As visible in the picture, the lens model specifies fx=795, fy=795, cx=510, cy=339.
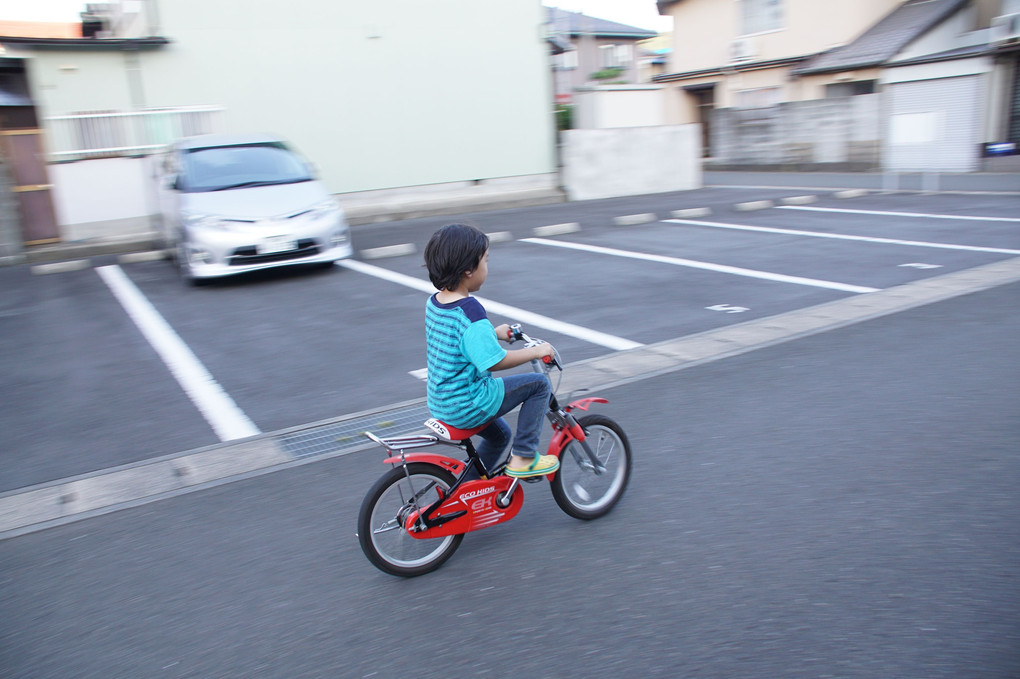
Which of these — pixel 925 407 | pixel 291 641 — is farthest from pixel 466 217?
pixel 291 641

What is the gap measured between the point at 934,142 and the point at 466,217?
42.5 feet

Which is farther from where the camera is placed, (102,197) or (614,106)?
(614,106)

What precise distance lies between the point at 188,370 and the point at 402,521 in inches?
145

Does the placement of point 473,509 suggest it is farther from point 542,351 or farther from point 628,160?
point 628,160

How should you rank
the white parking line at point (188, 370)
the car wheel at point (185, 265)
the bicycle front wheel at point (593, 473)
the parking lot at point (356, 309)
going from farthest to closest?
the car wheel at point (185, 265) < the parking lot at point (356, 309) < the white parking line at point (188, 370) < the bicycle front wheel at point (593, 473)

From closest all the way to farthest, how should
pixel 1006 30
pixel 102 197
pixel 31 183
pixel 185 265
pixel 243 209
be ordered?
pixel 243 209, pixel 185 265, pixel 31 183, pixel 102 197, pixel 1006 30

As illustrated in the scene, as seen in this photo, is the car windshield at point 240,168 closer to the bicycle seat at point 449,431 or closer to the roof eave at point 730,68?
the bicycle seat at point 449,431

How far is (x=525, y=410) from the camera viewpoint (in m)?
3.35

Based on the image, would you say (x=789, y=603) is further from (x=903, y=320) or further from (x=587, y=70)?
(x=587, y=70)

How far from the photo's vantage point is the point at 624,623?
2797 millimetres

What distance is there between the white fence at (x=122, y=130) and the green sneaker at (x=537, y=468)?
11.6 m

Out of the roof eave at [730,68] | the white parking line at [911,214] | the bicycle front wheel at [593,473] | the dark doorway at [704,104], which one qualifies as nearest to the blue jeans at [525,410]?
the bicycle front wheel at [593,473]

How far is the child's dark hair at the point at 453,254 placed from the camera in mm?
3035

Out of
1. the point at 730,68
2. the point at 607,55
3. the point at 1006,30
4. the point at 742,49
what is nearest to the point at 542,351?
the point at 1006,30
